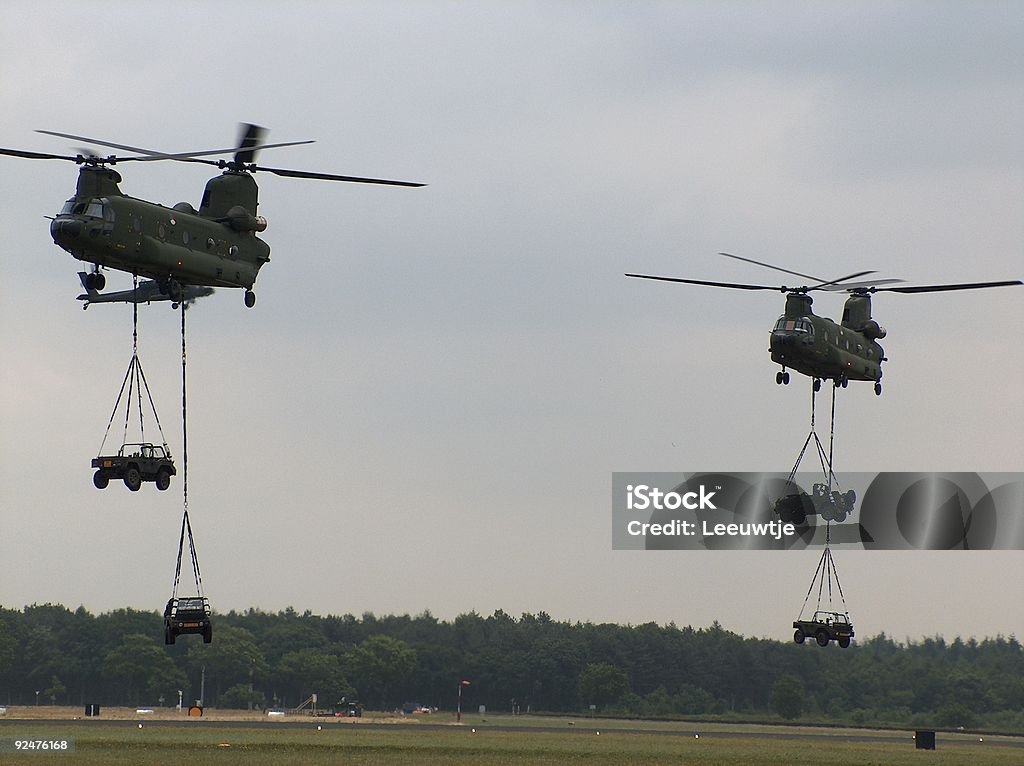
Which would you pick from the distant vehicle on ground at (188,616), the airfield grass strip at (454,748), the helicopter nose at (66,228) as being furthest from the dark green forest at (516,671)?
the helicopter nose at (66,228)

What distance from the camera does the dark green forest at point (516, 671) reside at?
158125 mm

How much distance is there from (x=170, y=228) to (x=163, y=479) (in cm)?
899

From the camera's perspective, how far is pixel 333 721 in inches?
5108

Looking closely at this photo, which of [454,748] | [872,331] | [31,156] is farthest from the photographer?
[454,748]

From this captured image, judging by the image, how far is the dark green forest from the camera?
158 metres

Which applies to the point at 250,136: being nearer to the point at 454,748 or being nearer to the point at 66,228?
the point at 66,228

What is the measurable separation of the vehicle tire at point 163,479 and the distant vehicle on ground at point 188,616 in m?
4.06

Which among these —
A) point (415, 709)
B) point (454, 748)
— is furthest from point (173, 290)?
point (415, 709)

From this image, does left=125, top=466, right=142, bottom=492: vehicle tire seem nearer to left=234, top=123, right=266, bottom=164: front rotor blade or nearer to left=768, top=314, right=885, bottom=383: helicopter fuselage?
left=234, top=123, right=266, bottom=164: front rotor blade

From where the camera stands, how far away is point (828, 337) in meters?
68.1

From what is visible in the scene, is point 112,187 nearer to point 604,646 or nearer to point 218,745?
point 218,745

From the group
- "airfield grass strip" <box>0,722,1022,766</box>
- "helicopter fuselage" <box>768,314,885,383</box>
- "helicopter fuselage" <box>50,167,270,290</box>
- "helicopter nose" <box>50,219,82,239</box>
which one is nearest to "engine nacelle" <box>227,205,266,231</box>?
"helicopter fuselage" <box>50,167,270,290</box>

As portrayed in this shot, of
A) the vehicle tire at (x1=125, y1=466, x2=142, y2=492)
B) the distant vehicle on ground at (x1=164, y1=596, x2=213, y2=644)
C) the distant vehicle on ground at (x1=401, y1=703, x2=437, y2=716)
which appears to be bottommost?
the distant vehicle on ground at (x1=401, y1=703, x2=437, y2=716)

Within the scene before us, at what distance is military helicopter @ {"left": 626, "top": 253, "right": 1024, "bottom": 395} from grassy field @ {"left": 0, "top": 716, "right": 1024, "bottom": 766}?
23.5 meters
